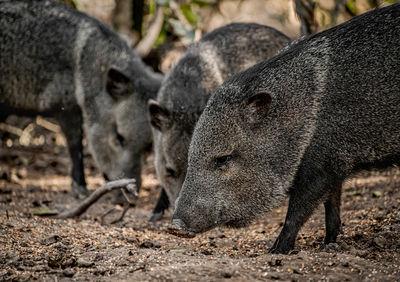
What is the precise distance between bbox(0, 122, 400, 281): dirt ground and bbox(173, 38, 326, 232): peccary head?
37cm

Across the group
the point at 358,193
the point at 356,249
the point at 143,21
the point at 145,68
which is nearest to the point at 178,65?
the point at 145,68

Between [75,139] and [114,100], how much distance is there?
29.4 inches

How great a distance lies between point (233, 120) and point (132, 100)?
2.72 metres

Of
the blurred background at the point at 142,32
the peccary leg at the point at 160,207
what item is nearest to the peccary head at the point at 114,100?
the peccary leg at the point at 160,207

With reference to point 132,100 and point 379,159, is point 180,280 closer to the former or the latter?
point 379,159

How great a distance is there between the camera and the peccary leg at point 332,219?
13.2ft

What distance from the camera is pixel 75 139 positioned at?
261 inches

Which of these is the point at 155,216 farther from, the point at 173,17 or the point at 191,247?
the point at 173,17

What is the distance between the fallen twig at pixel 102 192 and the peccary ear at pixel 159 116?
2.21 feet

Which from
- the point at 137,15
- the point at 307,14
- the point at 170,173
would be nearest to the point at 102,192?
the point at 170,173

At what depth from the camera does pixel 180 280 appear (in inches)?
111

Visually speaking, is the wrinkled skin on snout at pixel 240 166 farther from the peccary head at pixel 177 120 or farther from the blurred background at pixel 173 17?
the blurred background at pixel 173 17

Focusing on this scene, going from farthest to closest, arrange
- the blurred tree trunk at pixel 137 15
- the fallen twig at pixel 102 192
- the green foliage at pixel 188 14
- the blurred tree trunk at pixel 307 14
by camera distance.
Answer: the blurred tree trunk at pixel 137 15, the green foliage at pixel 188 14, the blurred tree trunk at pixel 307 14, the fallen twig at pixel 102 192

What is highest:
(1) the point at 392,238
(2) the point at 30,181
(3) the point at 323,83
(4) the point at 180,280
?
(3) the point at 323,83
